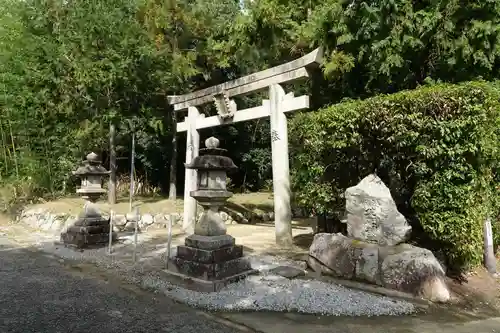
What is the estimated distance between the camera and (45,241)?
8781mm

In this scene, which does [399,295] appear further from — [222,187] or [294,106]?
[294,106]

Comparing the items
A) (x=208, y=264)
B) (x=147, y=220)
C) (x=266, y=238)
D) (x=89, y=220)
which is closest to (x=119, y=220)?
(x=147, y=220)

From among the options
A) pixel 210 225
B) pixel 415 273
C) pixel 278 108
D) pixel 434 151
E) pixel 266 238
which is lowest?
pixel 266 238

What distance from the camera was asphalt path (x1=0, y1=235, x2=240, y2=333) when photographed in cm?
360

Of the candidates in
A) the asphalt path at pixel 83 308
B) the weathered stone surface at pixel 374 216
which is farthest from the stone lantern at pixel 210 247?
the weathered stone surface at pixel 374 216

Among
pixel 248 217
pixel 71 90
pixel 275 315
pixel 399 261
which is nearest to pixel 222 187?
pixel 275 315

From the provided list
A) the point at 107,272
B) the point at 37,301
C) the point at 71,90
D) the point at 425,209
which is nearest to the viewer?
the point at 37,301

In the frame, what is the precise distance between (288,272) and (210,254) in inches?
53.4

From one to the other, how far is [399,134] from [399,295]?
222cm

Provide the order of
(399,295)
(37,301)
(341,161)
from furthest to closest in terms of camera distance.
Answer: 1. (341,161)
2. (399,295)
3. (37,301)

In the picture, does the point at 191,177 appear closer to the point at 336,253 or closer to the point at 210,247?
the point at 210,247

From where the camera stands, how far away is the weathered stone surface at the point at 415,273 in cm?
462

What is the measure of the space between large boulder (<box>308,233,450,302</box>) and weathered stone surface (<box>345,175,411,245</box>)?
0.45 feet

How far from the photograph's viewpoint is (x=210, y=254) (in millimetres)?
5062
